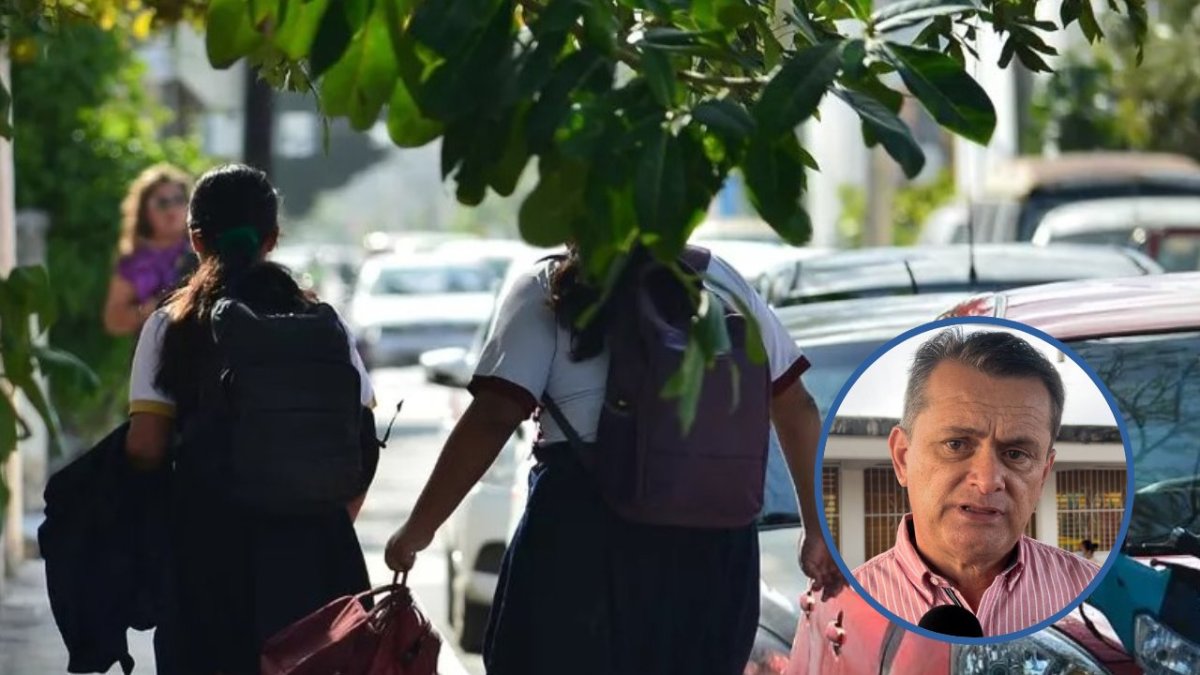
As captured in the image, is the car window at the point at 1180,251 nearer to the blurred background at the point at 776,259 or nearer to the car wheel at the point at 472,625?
the blurred background at the point at 776,259

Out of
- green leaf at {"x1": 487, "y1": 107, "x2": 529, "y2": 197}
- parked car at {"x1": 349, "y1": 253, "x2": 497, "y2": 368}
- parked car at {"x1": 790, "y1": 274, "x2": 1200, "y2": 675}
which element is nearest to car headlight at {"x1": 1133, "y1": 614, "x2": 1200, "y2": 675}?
parked car at {"x1": 790, "y1": 274, "x2": 1200, "y2": 675}

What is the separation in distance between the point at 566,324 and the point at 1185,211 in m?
17.0

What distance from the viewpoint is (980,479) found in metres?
4.78

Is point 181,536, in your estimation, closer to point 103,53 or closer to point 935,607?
point 935,607

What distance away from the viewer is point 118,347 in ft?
53.7

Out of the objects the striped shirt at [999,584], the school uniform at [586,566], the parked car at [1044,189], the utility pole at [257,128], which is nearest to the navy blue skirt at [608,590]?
the school uniform at [586,566]

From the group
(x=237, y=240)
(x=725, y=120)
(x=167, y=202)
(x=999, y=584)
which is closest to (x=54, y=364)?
(x=237, y=240)

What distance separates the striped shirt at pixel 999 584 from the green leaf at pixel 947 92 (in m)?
0.88

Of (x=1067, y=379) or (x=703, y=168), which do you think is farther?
(x=1067, y=379)

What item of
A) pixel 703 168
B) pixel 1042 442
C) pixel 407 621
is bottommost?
pixel 407 621

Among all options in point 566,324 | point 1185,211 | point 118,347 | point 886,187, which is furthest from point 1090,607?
point 886,187

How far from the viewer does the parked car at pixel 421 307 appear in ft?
118

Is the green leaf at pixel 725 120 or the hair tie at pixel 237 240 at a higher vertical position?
the green leaf at pixel 725 120

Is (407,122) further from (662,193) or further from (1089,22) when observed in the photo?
(1089,22)
